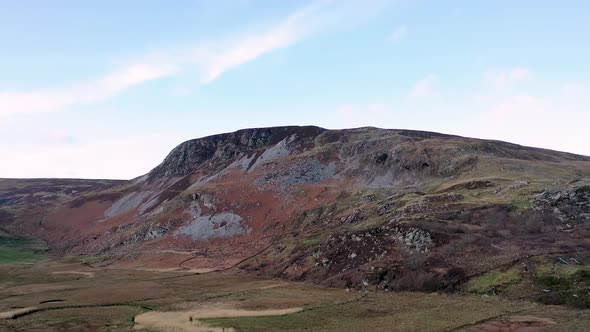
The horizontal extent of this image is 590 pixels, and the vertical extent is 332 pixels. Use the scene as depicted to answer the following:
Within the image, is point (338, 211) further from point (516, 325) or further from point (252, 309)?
point (516, 325)

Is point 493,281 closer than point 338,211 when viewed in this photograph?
Yes

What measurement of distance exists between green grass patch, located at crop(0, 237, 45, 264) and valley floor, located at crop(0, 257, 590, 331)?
42182 millimetres

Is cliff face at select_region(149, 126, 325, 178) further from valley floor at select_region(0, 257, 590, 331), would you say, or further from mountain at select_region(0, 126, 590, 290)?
valley floor at select_region(0, 257, 590, 331)

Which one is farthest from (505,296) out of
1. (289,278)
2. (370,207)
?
(370,207)

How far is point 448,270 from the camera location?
5122 cm

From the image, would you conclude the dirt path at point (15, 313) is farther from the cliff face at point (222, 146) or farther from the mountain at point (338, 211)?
the cliff face at point (222, 146)

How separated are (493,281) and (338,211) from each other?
43.4 metres

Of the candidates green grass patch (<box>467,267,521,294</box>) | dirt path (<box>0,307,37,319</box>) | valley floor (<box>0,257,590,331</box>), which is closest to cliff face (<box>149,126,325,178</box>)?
valley floor (<box>0,257,590,331</box>)

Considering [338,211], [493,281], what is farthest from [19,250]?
[493,281]

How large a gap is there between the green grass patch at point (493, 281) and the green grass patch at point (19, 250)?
91.2 meters

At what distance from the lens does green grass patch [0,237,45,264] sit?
102 meters

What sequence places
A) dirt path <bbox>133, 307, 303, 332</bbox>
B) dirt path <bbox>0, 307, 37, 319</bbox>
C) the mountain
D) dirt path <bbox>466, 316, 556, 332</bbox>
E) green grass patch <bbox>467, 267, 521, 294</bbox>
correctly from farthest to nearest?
the mountain → green grass patch <bbox>467, 267, 521, 294</bbox> → dirt path <bbox>0, 307, 37, 319</bbox> → dirt path <bbox>133, 307, 303, 332</bbox> → dirt path <bbox>466, 316, 556, 332</bbox>

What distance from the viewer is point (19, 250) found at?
11538cm

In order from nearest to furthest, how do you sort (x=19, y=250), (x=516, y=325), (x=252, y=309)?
1. (x=516, y=325)
2. (x=252, y=309)
3. (x=19, y=250)
